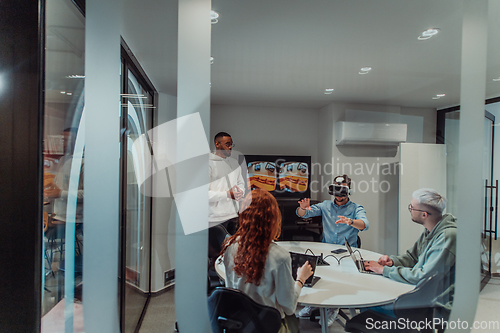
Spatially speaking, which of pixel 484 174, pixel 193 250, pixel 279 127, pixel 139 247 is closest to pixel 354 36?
pixel 279 127

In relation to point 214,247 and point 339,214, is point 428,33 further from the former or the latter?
point 214,247

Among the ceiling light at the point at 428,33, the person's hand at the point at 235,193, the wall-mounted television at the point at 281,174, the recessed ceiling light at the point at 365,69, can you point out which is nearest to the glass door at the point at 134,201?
the person's hand at the point at 235,193

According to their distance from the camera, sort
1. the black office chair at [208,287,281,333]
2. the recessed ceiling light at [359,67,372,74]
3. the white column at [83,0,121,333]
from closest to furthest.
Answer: the black office chair at [208,287,281,333], the white column at [83,0,121,333], the recessed ceiling light at [359,67,372,74]

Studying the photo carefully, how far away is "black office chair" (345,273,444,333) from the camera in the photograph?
48.4 inches

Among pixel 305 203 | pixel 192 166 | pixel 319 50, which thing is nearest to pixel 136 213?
pixel 192 166

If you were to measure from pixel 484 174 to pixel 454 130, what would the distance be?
331 millimetres

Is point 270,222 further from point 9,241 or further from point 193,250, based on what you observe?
point 9,241

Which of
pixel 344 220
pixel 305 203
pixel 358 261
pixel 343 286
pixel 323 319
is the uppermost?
pixel 305 203

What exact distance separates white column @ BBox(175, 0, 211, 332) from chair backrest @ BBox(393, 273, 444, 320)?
3.58ft

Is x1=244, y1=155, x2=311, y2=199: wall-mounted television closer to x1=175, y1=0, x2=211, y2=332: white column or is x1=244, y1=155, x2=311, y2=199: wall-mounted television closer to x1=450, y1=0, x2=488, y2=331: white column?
x1=175, y1=0, x2=211, y2=332: white column

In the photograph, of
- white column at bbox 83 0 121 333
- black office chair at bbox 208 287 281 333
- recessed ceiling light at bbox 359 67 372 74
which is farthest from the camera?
recessed ceiling light at bbox 359 67 372 74

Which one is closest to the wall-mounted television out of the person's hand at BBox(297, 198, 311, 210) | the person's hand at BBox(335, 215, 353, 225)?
the person's hand at BBox(297, 198, 311, 210)

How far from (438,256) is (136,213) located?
6.01 feet

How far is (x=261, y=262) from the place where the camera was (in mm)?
1091
